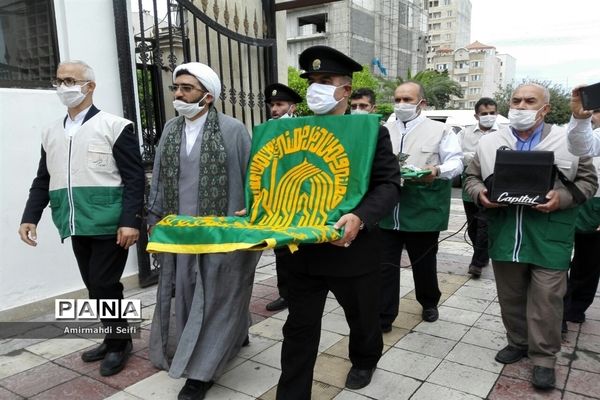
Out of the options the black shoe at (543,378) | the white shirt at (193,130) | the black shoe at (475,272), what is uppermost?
the white shirt at (193,130)

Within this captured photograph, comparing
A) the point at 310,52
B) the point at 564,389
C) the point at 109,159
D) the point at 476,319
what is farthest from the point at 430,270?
the point at 109,159

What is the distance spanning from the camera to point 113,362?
3.05 m

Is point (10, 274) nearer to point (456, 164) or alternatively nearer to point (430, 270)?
point (430, 270)

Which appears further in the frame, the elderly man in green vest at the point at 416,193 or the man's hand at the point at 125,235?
the elderly man in green vest at the point at 416,193

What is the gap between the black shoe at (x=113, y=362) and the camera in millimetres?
3004

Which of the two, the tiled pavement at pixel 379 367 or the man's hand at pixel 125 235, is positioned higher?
the man's hand at pixel 125 235

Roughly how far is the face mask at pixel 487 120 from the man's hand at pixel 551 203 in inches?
117

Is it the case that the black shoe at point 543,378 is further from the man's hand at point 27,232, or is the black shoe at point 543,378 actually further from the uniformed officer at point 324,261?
the man's hand at point 27,232

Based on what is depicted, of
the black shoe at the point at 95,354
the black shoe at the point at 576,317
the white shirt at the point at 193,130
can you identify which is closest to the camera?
the white shirt at the point at 193,130

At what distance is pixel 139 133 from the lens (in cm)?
454

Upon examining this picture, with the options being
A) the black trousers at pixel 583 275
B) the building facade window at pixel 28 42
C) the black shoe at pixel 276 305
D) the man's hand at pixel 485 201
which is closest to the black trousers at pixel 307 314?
the man's hand at pixel 485 201

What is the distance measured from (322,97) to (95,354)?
7.80 feet

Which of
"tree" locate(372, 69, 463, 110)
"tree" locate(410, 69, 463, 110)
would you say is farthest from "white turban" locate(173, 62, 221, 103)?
"tree" locate(410, 69, 463, 110)

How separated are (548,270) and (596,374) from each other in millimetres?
796
